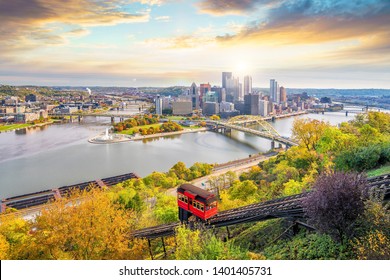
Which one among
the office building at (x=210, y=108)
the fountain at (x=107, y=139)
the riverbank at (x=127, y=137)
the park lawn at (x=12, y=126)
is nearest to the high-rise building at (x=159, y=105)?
the office building at (x=210, y=108)

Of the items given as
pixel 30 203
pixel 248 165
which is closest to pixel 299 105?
pixel 248 165

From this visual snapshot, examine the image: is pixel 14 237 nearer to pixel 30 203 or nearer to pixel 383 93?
pixel 30 203

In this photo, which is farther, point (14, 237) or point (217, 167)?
point (217, 167)

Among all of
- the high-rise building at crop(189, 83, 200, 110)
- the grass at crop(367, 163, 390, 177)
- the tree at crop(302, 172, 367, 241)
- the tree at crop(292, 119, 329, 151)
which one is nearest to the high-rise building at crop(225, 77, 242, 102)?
the tree at crop(292, 119, 329, 151)

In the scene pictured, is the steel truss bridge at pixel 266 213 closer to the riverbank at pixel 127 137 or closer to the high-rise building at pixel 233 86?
the high-rise building at pixel 233 86

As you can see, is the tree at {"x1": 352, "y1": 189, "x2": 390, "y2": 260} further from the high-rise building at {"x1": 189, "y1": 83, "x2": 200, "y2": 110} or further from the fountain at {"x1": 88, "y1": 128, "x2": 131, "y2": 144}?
the high-rise building at {"x1": 189, "y1": 83, "x2": 200, "y2": 110}

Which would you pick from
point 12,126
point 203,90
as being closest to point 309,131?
point 12,126
